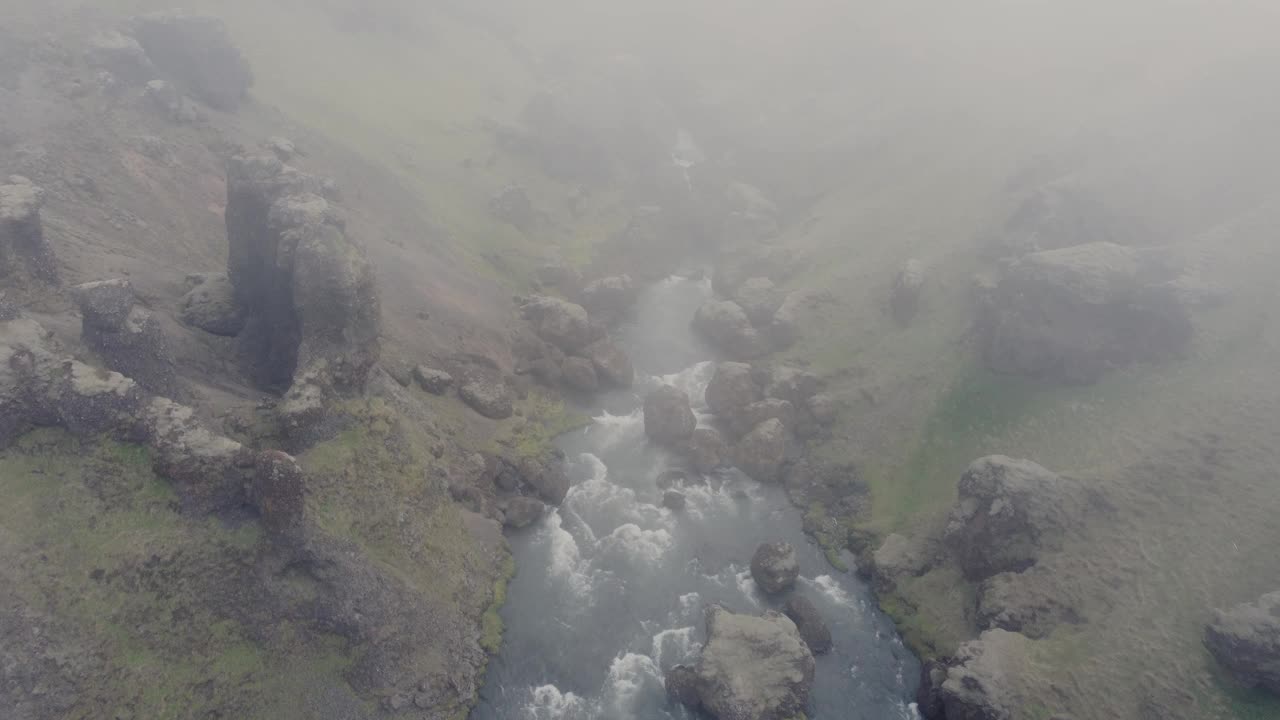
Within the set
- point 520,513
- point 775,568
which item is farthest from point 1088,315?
point 520,513

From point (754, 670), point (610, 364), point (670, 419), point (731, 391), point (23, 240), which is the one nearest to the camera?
point (23, 240)

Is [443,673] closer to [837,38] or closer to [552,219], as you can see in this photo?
[552,219]

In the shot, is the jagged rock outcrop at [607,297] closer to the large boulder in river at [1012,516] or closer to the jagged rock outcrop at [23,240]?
the large boulder in river at [1012,516]

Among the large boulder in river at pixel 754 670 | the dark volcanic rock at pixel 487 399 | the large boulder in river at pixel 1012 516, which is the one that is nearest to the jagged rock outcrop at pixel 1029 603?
the large boulder in river at pixel 1012 516

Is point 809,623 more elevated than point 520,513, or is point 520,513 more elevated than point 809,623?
point 809,623

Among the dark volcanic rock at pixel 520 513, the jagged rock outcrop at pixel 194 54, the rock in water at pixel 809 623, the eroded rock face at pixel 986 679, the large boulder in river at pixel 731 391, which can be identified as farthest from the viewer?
the jagged rock outcrop at pixel 194 54

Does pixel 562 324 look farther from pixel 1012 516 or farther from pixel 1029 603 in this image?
pixel 1029 603

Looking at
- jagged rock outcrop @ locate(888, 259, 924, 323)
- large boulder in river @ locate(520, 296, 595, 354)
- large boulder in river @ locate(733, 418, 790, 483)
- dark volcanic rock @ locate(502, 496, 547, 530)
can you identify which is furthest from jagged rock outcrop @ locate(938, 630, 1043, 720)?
large boulder in river @ locate(520, 296, 595, 354)

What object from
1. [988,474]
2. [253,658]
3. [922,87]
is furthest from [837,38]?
[253,658]
